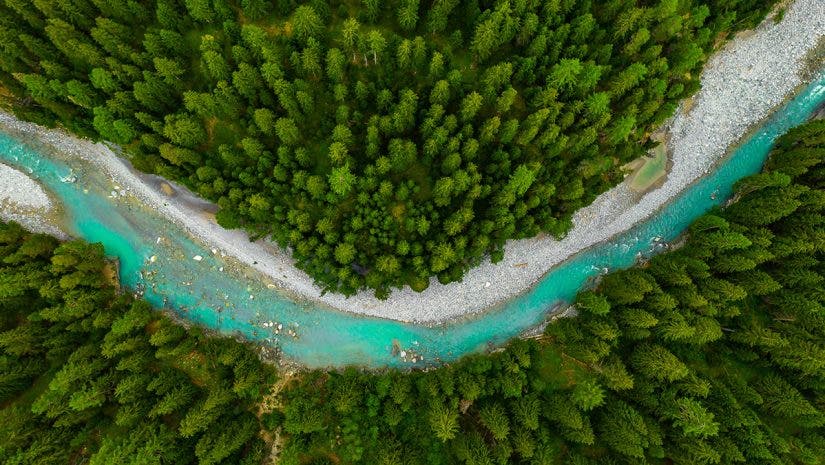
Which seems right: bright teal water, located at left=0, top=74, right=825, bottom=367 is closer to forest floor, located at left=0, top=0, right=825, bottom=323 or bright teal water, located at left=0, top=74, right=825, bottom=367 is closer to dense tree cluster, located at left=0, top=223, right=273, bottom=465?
forest floor, located at left=0, top=0, right=825, bottom=323

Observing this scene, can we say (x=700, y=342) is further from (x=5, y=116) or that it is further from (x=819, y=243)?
(x=5, y=116)

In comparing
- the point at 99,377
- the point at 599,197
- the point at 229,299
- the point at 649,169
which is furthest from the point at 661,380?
the point at 99,377

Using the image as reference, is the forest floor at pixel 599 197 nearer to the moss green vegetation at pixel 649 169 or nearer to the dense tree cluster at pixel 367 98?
the moss green vegetation at pixel 649 169

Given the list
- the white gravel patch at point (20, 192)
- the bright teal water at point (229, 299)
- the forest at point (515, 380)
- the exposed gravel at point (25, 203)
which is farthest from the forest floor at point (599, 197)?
the forest at point (515, 380)

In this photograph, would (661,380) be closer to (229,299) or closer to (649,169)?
(649,169)

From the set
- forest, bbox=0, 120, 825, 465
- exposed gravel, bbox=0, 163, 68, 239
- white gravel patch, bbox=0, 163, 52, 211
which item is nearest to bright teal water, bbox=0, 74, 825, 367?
white gravel patch, bbox=0, 163, 52, 211

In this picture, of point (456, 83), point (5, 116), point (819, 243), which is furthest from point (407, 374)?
point (5, 116)
